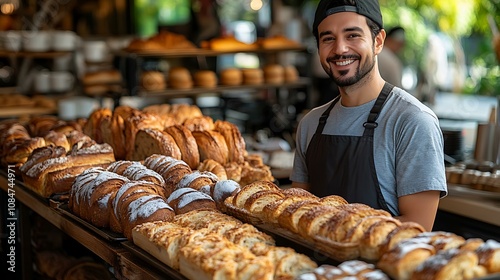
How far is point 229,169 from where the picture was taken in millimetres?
3396

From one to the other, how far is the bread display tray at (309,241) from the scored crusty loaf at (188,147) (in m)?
1.03

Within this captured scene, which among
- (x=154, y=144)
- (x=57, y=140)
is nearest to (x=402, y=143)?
(x=154, y=144)

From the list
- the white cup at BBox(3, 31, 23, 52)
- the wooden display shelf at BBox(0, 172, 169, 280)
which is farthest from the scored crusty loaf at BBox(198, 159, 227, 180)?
the white cup at BBox(3, 31, 23, 52)

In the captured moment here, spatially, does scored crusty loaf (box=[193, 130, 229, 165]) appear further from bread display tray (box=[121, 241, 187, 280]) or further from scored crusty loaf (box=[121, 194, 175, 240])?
bread display tray (box=[121, 241, 187, 280])

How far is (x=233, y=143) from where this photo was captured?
360 cm

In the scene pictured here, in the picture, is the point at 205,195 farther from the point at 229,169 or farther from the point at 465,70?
the point at 465,70

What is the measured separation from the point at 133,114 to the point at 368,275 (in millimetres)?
2419

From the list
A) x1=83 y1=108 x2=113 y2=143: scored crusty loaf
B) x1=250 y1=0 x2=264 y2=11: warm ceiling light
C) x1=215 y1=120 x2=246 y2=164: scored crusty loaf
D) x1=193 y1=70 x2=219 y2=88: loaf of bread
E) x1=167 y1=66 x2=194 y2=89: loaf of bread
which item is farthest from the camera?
x1=250 y1=0 x2=264 y2=11: warm ceiling light

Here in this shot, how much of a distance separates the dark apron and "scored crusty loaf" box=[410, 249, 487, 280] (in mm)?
1092

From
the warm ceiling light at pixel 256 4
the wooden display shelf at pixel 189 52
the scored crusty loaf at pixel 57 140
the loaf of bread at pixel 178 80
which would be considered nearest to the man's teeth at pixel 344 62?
the scored crusty loaf at pixel 57 140

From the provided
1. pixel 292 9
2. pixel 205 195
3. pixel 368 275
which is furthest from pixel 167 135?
pixel 292 9

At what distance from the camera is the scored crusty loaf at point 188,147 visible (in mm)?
3381

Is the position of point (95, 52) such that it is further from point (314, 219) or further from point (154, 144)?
point (314, 219)

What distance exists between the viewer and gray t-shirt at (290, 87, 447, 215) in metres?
2.58
